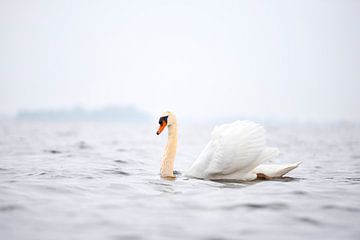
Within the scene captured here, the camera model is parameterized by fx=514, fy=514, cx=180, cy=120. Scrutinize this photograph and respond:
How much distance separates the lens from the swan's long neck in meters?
11.4

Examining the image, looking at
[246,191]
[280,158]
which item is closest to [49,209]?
[246,191]

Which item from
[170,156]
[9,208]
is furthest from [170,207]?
[170,156]

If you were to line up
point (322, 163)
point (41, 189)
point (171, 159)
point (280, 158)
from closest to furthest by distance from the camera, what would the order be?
point (41, 189) → point (171, 159) → point (322, 163) → point (280, 158)

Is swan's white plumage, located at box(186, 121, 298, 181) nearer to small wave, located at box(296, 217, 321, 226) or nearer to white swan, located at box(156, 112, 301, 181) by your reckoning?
white swan, located at box(156, 112, 301, 181)

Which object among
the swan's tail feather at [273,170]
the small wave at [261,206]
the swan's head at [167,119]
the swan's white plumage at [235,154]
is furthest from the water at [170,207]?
the swan's head at [167,119]

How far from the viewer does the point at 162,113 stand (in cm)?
1159

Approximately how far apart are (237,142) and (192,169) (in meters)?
1.24

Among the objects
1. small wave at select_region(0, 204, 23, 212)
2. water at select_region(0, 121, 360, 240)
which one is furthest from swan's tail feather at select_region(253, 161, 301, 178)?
small wave at select_region(0, 204, 23, 212)

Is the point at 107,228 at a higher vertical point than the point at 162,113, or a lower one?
lower

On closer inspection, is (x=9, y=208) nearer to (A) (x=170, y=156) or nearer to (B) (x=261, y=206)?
(B) (x=261, y=206)

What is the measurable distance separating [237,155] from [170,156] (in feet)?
6.07

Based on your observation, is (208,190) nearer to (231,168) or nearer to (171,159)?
(231,168)

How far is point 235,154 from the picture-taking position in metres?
10.3

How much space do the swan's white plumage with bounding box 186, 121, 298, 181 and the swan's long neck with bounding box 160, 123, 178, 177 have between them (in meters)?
0.59
